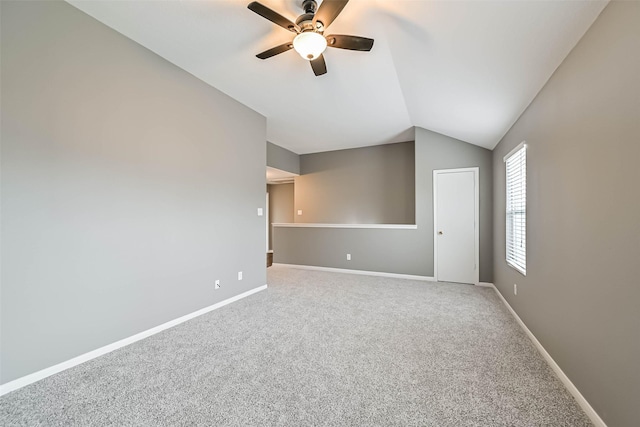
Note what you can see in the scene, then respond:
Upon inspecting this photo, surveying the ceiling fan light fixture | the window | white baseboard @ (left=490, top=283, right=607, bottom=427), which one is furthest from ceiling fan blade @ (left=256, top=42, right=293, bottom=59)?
white baseboard @ (left=490, top=283, right=607, bottom=427)

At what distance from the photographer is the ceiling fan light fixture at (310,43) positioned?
1.90 m

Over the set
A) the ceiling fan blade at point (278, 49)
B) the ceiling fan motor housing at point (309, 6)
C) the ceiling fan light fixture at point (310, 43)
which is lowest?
the ceiling fan light fixture at point (310, 43)

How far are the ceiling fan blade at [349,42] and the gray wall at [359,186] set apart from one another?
155 inches

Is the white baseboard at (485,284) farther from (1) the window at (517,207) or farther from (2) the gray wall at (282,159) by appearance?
(2) the gray wall at (282,159)

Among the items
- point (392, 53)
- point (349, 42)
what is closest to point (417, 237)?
point (392, 53)

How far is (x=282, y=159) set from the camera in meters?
6.04

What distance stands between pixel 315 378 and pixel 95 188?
7.76 feet

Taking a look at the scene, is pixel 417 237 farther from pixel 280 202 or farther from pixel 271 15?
pixel 280 202

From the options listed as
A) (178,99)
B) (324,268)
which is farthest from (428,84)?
(324,268)

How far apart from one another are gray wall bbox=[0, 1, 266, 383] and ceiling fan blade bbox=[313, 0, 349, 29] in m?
1.88

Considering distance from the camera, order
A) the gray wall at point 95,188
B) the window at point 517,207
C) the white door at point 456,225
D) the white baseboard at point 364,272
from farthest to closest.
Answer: the white baseboard at point 364,272 → the white door at point 456,225 → the window at point 517,207 → the gray wall at point 95,188

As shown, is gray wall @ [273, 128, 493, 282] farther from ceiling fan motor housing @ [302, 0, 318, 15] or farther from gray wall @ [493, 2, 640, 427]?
ceiling fan motor housing @ [302, 0, 318, 15]

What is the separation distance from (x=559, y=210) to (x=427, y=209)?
279cm

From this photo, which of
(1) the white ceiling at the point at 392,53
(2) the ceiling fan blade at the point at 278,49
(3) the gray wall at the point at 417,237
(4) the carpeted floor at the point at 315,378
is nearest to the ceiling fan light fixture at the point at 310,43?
(2) the ceiling fan blade at the point at 278,49
